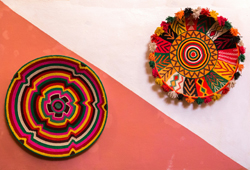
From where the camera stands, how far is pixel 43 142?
1282 mm

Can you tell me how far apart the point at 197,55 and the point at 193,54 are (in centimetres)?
3

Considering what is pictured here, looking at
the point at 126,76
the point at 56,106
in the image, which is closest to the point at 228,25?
the point at 126,76

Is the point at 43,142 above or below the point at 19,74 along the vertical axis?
below

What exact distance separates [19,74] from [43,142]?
428 mm

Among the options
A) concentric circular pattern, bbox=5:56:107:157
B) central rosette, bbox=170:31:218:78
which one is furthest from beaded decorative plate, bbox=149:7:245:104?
concentric circular pattern, bbox=5:56:107:157

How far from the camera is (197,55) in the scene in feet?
5.15

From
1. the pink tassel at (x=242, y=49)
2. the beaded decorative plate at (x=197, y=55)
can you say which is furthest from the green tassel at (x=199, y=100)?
the pink tassel at (x=242, y=49)

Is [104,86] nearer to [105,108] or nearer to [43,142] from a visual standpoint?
[105,108]

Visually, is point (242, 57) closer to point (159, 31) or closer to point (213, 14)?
point (213, 14)

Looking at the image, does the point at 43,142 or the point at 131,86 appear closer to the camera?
the point at 43,142

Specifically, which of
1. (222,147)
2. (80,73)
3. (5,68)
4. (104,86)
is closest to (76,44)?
(80,73)

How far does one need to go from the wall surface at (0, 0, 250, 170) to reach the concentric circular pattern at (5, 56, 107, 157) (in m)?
0.08

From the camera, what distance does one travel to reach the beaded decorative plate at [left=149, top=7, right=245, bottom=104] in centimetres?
151

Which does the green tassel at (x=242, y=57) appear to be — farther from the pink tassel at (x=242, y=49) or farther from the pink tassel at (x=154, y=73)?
the pink tassel at (x=154, y=73)
